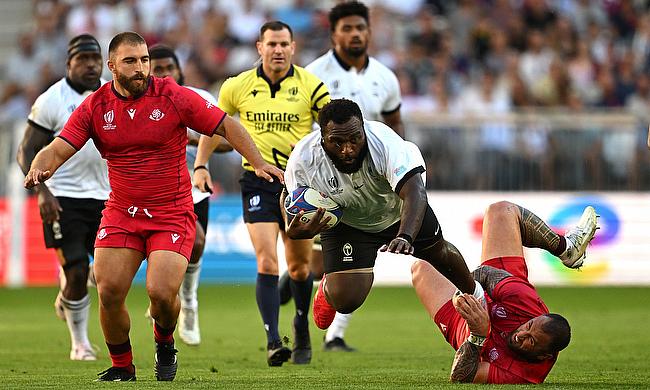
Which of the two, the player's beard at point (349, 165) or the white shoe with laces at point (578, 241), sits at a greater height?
the player's beard at point (349, 165)

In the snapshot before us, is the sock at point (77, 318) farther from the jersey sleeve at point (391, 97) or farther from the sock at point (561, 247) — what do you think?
the sock at point (561, 247)

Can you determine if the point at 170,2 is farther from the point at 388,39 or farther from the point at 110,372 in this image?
the point at 110,372

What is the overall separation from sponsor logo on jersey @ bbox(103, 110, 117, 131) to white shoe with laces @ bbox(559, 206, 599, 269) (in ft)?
12.2

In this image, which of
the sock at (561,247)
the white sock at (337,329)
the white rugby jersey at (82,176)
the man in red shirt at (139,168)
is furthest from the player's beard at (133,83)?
the white sock at (337,329)

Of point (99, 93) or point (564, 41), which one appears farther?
point (564, 41)

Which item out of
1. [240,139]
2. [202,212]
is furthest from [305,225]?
[202,212]

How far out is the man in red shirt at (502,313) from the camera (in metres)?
8.12

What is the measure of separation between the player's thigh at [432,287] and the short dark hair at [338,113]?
156 cm

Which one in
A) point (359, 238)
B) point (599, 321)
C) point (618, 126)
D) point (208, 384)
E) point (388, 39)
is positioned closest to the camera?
point (208, 384)

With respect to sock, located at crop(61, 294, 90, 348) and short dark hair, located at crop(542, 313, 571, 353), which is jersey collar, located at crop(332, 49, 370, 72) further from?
short dark hair, located at crop(542, 313, 571, 353)

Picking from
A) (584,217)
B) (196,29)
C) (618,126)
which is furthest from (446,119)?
(584,217)

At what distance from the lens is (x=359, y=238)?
9.16 meters

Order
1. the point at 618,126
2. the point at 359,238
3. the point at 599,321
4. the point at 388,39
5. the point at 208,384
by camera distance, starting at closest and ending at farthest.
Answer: the point at 208,384 < the point at 359,238 < the point at 599,321 < the point at 618,126 < the point at 388,39

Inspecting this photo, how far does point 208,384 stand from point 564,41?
15400mm
